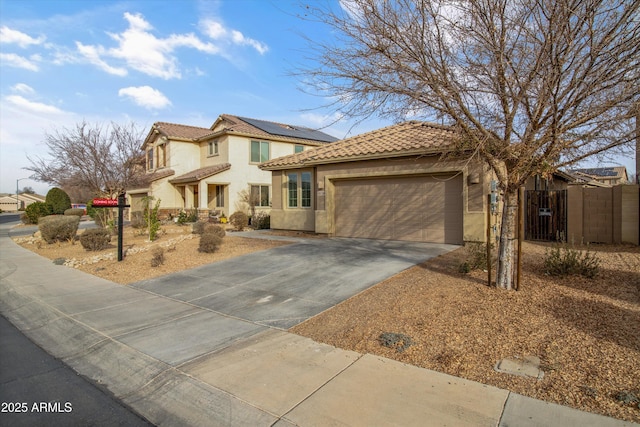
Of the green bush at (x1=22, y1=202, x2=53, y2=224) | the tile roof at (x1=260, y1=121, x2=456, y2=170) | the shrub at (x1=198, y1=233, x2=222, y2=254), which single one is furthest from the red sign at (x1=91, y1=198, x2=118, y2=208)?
the green bush at (x1=22, y1=202, x2=53, y2=224)

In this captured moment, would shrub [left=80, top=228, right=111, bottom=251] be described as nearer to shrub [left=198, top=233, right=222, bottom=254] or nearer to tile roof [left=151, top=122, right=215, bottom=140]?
shrub [left=198, top=233, right=222, bottom=254]

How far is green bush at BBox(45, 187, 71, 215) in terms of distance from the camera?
3319 centimetres

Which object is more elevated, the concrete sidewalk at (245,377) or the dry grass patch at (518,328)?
the dry grass patch at (518,328)

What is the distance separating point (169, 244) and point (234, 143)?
1248 cm

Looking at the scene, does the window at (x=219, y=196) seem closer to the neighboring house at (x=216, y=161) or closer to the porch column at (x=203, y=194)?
the neighboring house at (x=216, y=161)

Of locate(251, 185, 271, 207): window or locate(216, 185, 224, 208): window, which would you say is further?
locate(251, 185, 271, 207): window

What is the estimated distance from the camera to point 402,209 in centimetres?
1314

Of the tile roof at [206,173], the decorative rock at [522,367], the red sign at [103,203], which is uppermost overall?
the tile roof at [206,173]

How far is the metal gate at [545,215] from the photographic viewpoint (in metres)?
12.8

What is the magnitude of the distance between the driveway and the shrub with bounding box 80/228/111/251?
5465 millimetres

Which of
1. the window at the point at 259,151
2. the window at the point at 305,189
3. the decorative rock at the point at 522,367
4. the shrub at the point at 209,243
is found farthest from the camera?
the window at the point at 259,151

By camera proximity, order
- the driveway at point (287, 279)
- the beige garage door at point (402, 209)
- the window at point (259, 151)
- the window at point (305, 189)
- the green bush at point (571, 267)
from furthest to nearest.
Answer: the window at point (259, 151)
the window at point (305, 189)
the beige garage door at point (402, 209)
the green bush at point (571, 267)
the driveway at point (287, 279)

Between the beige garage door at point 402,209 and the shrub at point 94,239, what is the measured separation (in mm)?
8492

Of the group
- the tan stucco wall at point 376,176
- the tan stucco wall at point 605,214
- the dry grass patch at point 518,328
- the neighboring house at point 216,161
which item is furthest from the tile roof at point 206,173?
the tan stucco wall at point 605,214
